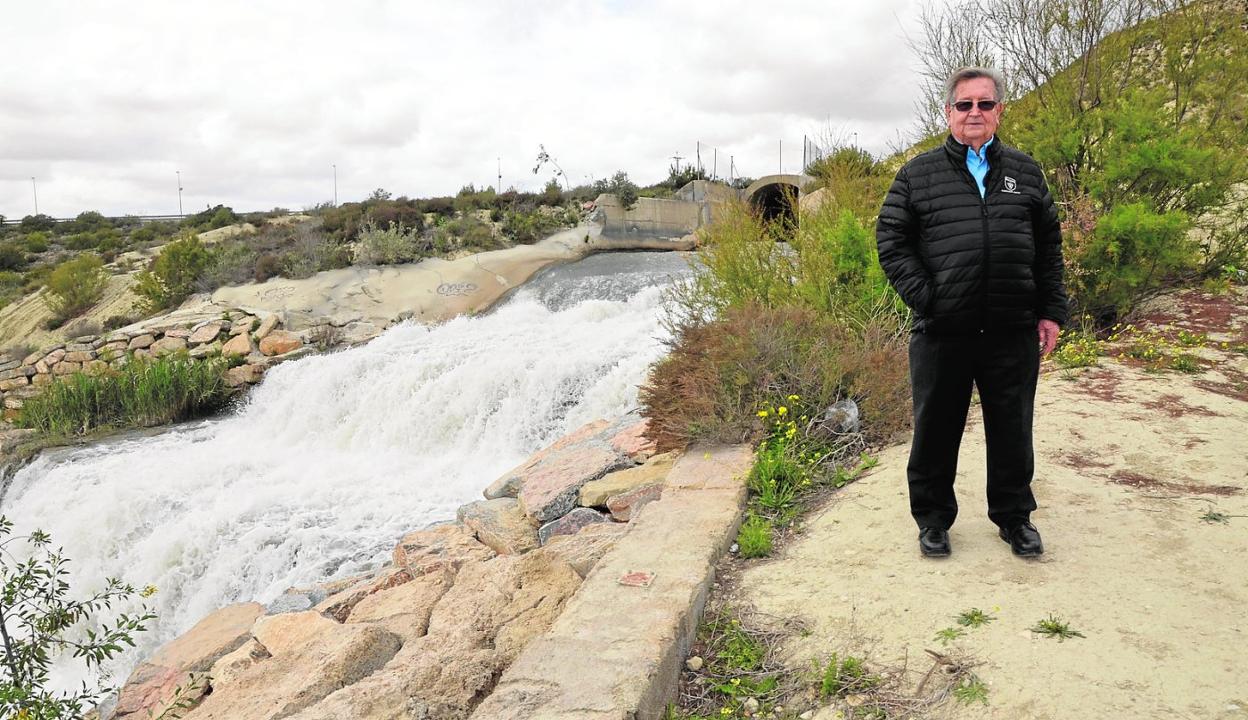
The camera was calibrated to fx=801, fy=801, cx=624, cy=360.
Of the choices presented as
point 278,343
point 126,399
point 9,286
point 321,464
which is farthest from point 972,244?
point 9,286

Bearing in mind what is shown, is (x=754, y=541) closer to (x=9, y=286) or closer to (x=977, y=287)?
(x=977, y=287)

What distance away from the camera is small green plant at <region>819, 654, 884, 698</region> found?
2.47 metres

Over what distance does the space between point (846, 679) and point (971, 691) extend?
369mm

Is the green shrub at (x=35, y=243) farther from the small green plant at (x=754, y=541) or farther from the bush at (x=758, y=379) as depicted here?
the small green plant at (x=754, y=541)

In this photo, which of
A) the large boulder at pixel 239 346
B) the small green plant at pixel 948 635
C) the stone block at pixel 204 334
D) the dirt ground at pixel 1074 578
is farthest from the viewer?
the stone block at pixel 204 334

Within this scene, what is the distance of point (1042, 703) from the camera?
Result: 223 centimetres

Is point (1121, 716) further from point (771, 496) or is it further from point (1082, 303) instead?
point (1082, 303)

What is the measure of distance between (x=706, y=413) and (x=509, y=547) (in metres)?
1.59

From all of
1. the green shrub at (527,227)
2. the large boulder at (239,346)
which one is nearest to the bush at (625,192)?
the green shrub at (527,227)

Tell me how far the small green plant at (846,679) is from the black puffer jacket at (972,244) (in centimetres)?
129

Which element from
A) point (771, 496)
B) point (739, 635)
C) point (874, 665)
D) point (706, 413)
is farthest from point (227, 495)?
point (874, 665)

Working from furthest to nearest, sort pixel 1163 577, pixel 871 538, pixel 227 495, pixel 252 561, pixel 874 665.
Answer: pixel 227 495, pixel 252 561, pixel 871 538, pixel 1163 577, pixel 874 665

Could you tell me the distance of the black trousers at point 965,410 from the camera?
306 centimetres

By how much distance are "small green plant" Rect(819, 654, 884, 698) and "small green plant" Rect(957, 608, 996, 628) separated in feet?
1.33
